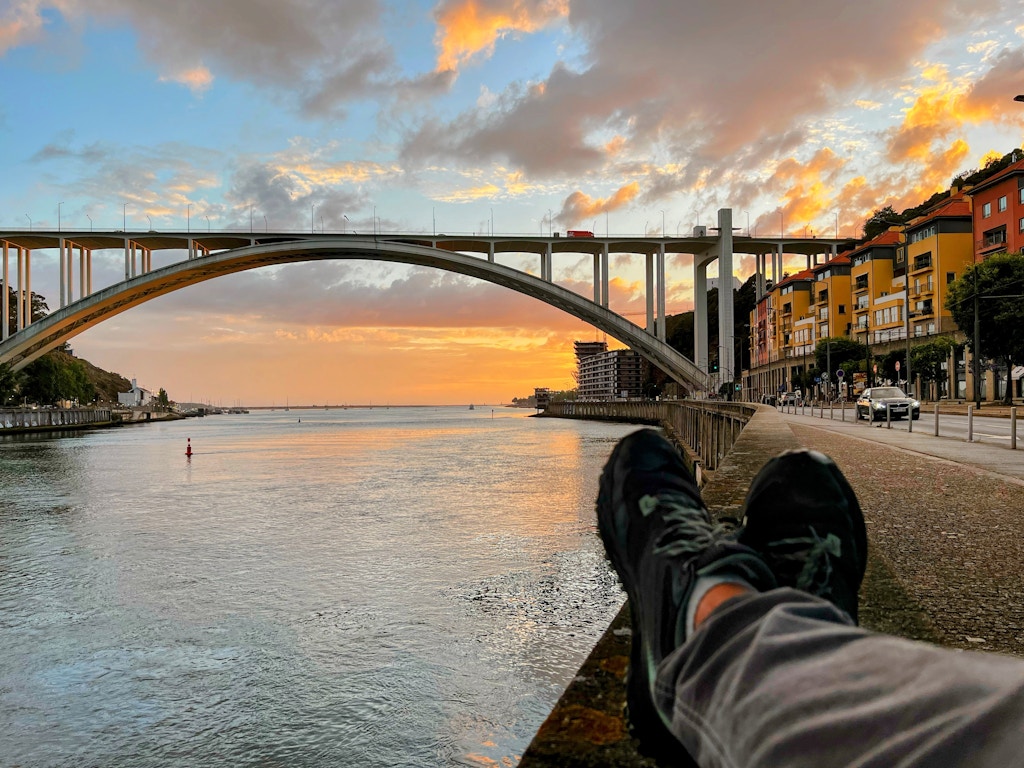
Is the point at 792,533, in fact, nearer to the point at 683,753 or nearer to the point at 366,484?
the point at 683,753

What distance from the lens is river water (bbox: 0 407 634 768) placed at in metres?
3.78

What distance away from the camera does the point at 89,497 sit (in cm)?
1456

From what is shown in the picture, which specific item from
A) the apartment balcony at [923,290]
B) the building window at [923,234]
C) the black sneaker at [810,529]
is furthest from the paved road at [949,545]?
the building window at [923,234]

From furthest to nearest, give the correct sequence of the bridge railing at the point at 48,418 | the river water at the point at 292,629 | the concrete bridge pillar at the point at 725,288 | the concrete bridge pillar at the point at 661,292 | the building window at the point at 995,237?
1. the bridge railing at the point at 48,418
2. the concrete bridge pillar at the point at 725,288
3. the concrete bridge pillar at the point at 661,292
4. the building window at the point at 995,237
5. the river water at the point at 292,629

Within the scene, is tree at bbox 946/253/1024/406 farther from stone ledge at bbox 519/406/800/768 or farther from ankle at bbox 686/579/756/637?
ankle at bbox 686/579/756/637

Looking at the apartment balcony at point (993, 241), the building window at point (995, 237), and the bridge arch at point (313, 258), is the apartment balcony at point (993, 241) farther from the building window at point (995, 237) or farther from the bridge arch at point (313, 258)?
the bridge arch at point (313, 258)

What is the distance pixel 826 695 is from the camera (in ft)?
2.42

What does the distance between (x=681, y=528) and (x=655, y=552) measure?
0.25ft

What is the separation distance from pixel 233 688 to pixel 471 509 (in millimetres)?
7885

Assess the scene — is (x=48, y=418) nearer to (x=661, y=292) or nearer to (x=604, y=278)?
(x=604, y=278)

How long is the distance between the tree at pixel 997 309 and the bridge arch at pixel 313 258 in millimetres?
13711

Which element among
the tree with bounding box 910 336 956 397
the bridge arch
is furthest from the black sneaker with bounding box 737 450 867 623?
the tree with bounding box 910 336 956 397

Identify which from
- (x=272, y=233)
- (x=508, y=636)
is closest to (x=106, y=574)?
(x=508, y=636)

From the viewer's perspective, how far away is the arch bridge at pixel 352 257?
3719cm
